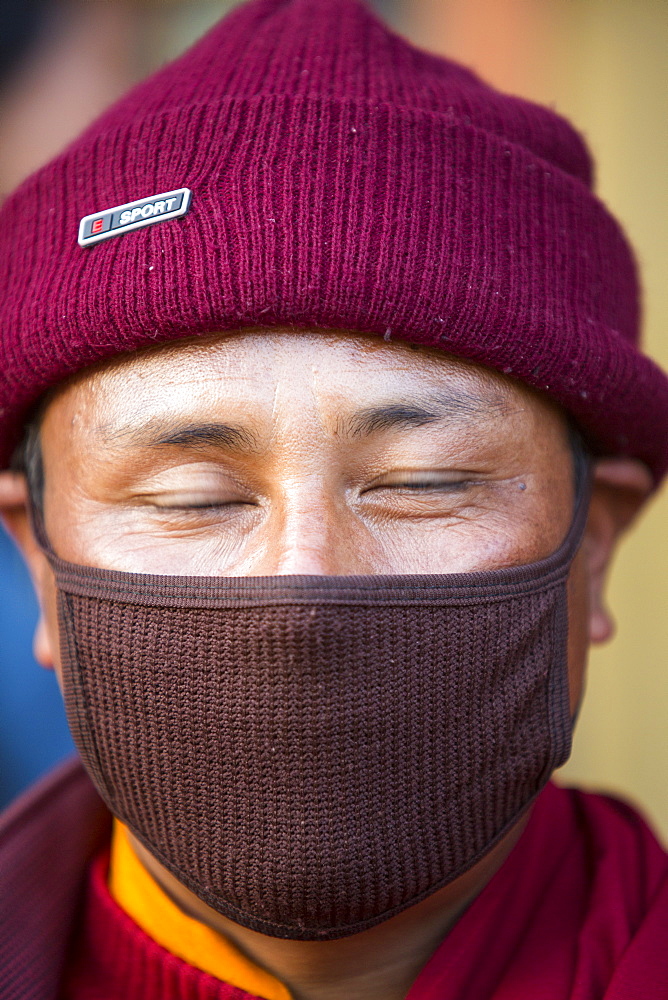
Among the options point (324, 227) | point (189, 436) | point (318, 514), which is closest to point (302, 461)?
point (318, 514)

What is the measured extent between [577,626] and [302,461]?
0.61 meters

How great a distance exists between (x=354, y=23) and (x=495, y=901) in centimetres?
160

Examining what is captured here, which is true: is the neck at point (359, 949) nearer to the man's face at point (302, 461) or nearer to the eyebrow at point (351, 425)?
the man's face at point (302, 461)

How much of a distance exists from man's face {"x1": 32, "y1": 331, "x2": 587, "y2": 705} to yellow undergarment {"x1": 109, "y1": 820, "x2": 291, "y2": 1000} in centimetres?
59

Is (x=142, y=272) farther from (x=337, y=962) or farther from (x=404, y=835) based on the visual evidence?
(x=337, y=962)

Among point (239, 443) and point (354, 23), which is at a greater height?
point (354, 23)

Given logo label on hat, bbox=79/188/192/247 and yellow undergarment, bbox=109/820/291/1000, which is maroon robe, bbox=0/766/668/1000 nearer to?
yellow undergarment, bbox=109/820/291/1000

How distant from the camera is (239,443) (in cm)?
141

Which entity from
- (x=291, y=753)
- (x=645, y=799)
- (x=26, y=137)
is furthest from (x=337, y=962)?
(x=26, y=137)

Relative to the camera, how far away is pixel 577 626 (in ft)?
5.35

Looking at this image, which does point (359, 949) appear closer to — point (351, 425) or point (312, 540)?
point (312, 540)

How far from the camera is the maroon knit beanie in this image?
1409 millimetres

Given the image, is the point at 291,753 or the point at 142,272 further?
the point at 142,272

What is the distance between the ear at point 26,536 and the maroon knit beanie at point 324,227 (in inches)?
7.5
